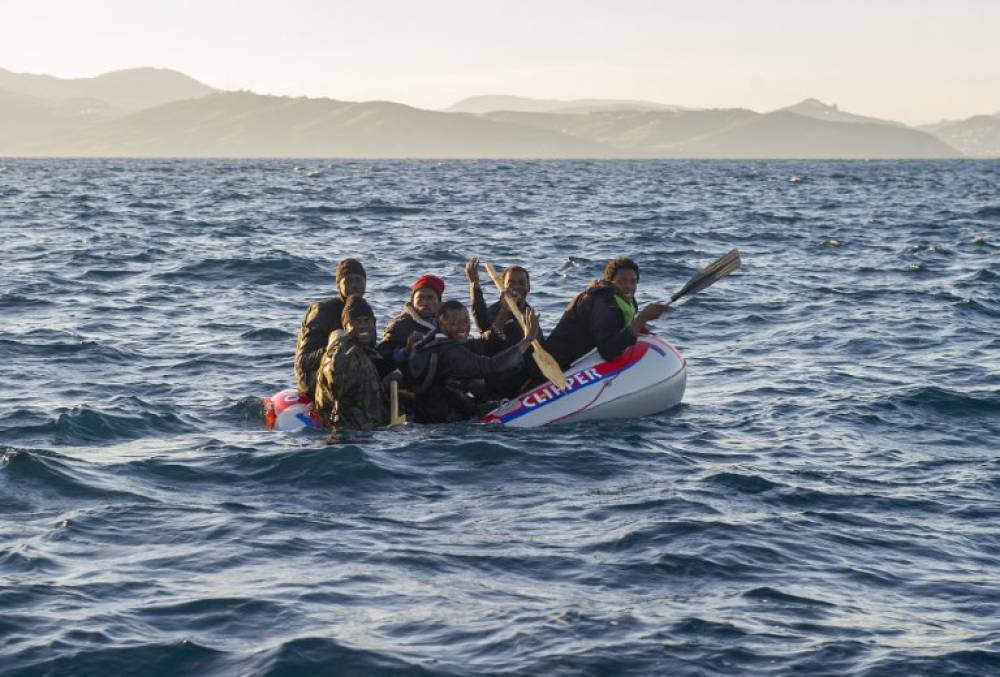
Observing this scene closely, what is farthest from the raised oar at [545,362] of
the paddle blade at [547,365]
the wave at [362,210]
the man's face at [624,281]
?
the wave at [362,210]

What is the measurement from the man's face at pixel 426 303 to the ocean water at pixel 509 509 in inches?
46.2

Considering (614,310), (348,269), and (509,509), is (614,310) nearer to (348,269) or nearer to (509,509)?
(348,269)

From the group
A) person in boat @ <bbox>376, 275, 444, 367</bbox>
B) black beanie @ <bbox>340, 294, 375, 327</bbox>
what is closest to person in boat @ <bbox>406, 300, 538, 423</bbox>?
person in boat @ <bbox>376, 275, 444, 367</bbox>

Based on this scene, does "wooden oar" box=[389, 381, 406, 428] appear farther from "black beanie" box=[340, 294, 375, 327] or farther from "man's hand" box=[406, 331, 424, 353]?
"black beanie" box=[340, 294, 375, 327]

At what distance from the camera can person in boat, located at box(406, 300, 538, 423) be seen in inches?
485

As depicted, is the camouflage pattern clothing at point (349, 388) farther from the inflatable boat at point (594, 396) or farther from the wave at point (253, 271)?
the wave at point (253, 271)

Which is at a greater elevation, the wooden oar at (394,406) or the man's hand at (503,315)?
the man's hand at (503,315)

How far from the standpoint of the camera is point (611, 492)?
34.6 ft

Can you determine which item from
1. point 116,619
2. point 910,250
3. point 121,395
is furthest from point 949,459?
point 910,250

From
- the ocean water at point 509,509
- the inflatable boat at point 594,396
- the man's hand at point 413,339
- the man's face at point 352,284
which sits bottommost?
the ocean water at point 509,509

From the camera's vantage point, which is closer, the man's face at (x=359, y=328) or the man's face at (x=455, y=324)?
the man's face at (x=359, y=328)

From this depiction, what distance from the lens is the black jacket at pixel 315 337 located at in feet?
42.1

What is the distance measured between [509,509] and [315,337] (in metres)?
3.79

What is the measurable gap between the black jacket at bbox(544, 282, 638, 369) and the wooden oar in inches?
77.7
